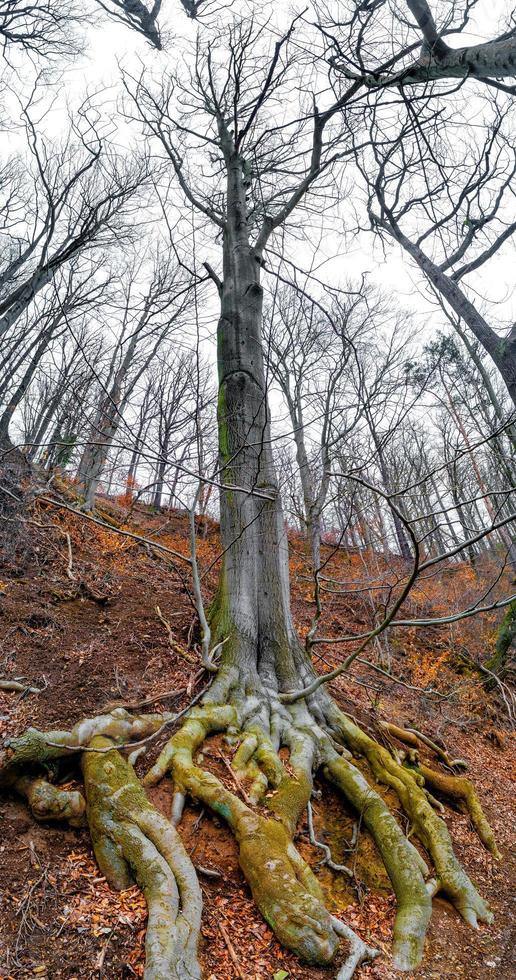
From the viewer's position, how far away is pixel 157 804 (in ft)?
8.32

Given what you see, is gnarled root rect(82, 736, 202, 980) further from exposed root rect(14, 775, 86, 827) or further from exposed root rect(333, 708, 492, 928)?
exposed root rect(333, 708, 492, 928)

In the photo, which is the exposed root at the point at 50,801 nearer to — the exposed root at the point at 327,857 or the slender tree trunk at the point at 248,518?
the slender tree trunk at the point at 248,518

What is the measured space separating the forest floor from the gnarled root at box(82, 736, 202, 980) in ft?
0.28

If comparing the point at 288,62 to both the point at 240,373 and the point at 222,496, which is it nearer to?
the point at 240,373

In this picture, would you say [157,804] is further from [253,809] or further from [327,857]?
[327,857]

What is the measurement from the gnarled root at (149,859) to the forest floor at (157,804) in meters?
0.09

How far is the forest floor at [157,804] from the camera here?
184 centimetres

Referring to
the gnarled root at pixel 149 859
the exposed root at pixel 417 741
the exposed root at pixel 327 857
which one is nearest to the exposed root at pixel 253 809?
the gnarled root at pixel 149 859

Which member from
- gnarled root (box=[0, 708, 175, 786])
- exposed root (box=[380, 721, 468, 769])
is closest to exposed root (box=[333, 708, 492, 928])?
exposed root (box=[380, 721, 468, 769])

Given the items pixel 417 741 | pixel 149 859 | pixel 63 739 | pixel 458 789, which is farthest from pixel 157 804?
pixel 417 741

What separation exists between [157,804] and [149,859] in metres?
0.43

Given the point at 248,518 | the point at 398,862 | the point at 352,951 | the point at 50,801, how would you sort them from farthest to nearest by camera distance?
the point at 248,518, the point at 398,862, the point at 50,801, the point at 352,951

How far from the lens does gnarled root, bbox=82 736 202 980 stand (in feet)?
5.76

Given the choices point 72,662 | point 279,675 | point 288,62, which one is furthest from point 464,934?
point 288,62
